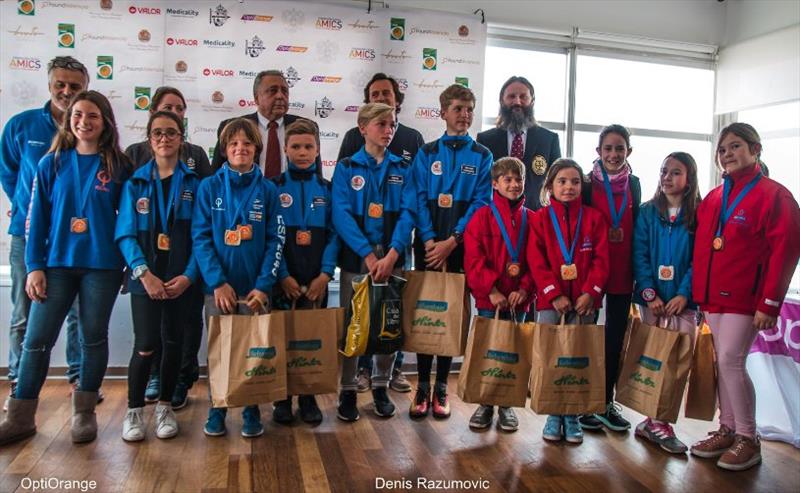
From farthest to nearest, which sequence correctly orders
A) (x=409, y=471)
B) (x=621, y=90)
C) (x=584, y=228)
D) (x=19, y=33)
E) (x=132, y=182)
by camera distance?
(x=621, y=90)
(x=19, y=33)
(x=584, y=228)
(x=132, y=182)
(x=409, y=471)

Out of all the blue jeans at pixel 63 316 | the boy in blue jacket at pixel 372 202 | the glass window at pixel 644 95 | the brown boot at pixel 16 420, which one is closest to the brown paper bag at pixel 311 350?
the boy in blue jacket at pixel 372 202

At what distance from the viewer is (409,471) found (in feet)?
8.04

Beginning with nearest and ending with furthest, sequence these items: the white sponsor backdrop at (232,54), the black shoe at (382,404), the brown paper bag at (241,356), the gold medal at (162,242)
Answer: the brown paper bag at (241,356) < the gold medal at (162,242) < the black shoe at (382,404) < the white sponsor backdrop at (232,54)

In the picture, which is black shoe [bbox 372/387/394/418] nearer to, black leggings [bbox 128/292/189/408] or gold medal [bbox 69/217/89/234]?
black leggings [bbox 128/292/189/408]

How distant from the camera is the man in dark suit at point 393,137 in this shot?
339 cm

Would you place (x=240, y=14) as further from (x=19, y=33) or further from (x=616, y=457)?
(x=616, y=457)

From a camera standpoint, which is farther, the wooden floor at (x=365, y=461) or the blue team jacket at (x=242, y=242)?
the blue team jacket at (x=242, y=242)

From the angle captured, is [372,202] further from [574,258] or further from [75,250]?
[75,250]

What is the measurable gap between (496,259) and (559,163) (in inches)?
21.3

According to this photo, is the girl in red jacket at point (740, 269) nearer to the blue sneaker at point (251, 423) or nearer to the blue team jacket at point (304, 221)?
the blue team jacket at point (304, 221)

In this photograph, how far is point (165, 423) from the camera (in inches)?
108

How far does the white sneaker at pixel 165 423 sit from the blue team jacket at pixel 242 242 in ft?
2.00

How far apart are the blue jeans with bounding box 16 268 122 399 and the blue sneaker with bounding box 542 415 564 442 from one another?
80.6 inches

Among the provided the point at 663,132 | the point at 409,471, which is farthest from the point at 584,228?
the point at 663,132
